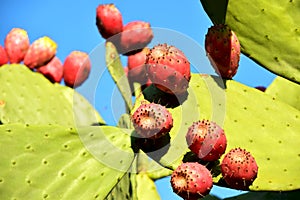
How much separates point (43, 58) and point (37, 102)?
467 millimetres

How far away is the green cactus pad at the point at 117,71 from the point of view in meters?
2.25

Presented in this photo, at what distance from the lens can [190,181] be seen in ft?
4.75

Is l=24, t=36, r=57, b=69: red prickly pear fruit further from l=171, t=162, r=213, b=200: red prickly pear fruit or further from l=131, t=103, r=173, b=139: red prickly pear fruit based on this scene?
l=171, t=162, r=213, b=200: red prickly pear fruit

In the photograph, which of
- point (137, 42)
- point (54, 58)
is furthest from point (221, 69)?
point (54, 58)

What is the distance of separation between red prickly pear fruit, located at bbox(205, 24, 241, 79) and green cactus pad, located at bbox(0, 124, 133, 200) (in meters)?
0.33

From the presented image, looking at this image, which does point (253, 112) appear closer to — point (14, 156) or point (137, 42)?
point (14, 156)

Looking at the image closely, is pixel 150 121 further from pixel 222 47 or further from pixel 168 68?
pixel 222 47

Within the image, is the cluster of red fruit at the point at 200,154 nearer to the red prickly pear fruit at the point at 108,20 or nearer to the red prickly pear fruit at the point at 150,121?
the red prickly pear fruit at the point at 150,121

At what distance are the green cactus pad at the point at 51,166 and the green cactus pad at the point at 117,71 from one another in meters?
0.59

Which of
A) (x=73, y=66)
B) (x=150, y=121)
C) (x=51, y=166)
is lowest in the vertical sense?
(x=73, y=66)

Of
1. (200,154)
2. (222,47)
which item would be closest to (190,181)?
(200,154)

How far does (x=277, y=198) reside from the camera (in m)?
1.96

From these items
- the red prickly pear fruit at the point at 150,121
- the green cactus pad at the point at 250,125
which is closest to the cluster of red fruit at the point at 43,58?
the green cactus pad at the point at 250,125

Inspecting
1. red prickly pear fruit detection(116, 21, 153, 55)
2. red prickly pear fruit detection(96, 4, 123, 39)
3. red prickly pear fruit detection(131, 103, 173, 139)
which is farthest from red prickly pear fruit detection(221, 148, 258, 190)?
red prickly pear fruit detection(96, 4, 123, 39)
